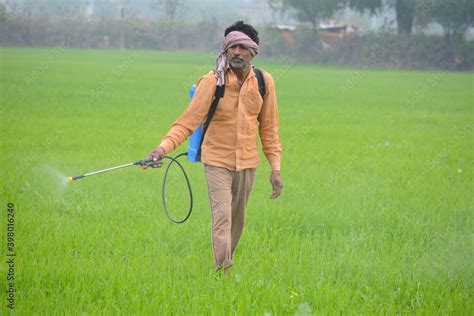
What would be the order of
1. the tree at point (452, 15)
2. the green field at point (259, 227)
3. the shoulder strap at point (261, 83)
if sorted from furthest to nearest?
1. the tree at point (452, 15)
2. the shoulder strap at point (261, 83)
3. the green field at point (259, 227)

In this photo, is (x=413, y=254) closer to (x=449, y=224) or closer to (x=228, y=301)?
(x=449, y=224)

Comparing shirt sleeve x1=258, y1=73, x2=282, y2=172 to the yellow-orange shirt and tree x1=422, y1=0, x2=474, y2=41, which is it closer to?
the yellow-orange shirt

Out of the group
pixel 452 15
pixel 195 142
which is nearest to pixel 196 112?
pixel 195 142

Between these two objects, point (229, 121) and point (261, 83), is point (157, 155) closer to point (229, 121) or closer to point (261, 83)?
point (229, 121)

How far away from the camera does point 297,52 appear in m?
Answer: 45.8

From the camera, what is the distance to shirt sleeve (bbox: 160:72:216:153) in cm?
421

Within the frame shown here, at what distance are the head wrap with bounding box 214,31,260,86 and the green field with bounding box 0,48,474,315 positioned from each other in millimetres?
1279

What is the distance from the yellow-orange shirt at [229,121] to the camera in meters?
4.22

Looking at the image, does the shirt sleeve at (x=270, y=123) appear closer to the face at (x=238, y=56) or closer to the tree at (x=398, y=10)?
the face at (x=238, y=56)

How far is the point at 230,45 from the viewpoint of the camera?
4184 millimetres

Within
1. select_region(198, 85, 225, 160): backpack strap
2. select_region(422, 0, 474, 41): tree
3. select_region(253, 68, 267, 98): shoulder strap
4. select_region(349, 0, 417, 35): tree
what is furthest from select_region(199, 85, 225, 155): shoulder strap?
select_region(349, 0, 417, 35): tree

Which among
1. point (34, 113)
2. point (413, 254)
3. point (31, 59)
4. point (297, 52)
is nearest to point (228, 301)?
point (413, 254)

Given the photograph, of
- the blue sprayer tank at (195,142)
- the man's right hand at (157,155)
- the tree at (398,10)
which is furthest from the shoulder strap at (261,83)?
the tree at (398,10)

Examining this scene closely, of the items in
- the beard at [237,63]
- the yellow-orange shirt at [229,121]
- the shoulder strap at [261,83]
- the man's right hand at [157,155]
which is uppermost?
the beard at [237,63]
